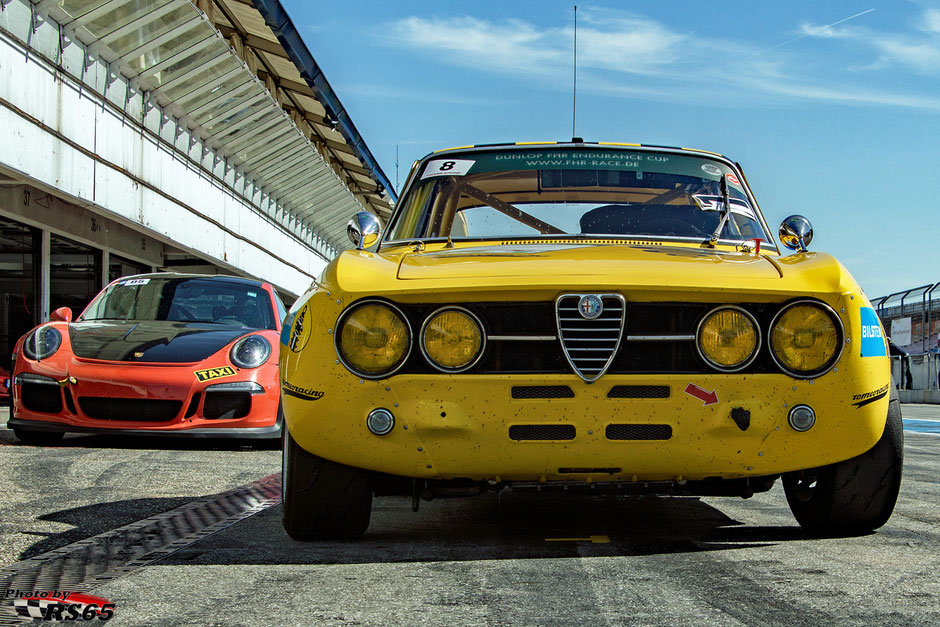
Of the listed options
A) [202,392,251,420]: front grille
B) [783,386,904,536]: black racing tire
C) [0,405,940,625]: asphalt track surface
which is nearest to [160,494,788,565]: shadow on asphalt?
[0,405,940,625]: asphalt track surface

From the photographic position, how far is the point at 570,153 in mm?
4754

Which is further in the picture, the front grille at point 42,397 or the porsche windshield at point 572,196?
the front grille at point 42,397

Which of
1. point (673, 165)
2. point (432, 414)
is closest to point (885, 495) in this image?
point (432, 414)

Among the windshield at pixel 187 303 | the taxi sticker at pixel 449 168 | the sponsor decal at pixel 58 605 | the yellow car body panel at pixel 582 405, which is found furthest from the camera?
the windshield at pixel 187 303

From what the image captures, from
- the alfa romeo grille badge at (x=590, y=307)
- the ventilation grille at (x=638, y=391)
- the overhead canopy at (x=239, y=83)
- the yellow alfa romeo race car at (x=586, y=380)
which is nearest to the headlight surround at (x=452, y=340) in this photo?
the yellow alfa romeo race car at (x=586, y=380)

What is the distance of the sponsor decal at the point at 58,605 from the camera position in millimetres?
2363

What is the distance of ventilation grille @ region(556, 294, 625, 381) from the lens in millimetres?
3197

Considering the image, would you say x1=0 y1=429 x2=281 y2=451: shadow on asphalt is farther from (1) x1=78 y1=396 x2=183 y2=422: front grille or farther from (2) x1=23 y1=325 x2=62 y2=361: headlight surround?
(2) x1=23 y1=325 x2=62 y2=361: headlight surround

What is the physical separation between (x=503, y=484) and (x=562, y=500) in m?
1.52

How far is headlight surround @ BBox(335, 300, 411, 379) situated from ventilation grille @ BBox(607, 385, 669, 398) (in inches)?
23.2

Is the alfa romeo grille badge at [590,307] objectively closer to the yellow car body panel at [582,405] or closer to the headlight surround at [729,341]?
the yellow car body panel at [582,405]

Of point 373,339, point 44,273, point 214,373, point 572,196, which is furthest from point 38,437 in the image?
point 44,273

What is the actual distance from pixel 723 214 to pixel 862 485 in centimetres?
132

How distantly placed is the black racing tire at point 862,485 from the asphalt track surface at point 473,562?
0.24 ft
